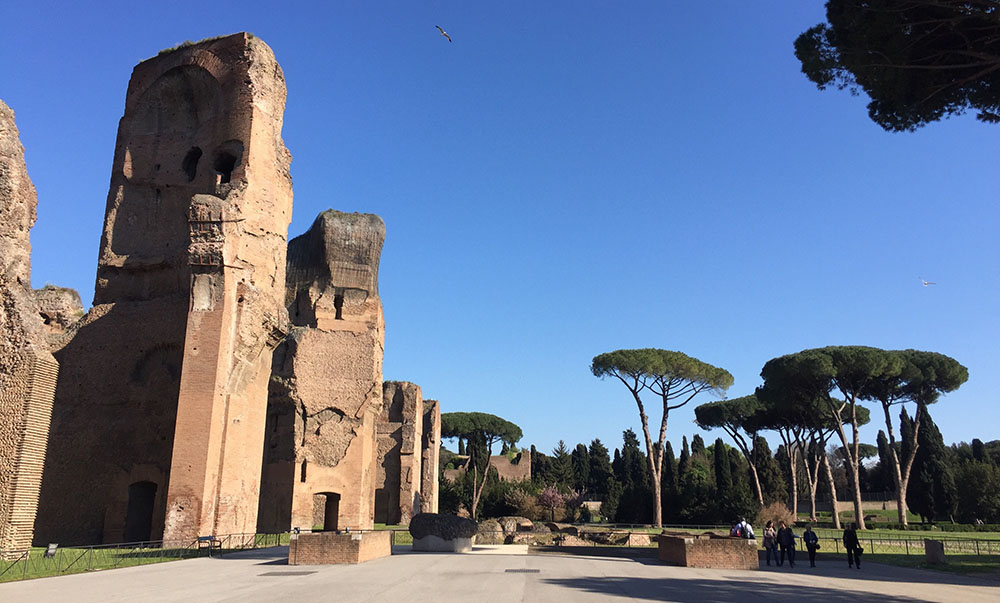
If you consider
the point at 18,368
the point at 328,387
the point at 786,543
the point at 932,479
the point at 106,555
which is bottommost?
the point at 106,555

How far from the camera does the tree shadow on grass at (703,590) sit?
22.1 feet

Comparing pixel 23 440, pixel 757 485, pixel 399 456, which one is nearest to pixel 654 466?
pixel 757 485

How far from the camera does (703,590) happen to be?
7.30 m

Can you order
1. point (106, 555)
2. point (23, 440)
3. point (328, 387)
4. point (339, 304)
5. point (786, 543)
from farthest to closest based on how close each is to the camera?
point (339, 304) < point (328, 387) < point (786, 543) < point (106, 555) < point (23, 440)

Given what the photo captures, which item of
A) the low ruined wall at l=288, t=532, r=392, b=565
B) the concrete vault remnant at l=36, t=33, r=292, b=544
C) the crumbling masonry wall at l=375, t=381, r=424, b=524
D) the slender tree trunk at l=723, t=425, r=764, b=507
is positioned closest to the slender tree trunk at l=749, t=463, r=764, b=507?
the slender tree trunk at l=723, t=425, r=764, b=507

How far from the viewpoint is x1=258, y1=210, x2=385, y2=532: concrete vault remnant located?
67.6 ft

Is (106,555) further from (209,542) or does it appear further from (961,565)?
(961,565)

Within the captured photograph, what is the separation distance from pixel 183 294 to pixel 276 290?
2.23 meters

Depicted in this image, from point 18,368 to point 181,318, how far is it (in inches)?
199

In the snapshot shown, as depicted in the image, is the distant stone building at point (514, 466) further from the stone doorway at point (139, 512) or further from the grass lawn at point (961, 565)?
the grass lawn at point (961, 565)

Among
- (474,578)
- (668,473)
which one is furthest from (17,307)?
(668,473)

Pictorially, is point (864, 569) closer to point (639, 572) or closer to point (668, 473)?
point (639, 572)

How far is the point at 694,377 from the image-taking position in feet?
105

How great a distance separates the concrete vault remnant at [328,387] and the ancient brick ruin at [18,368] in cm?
1044
